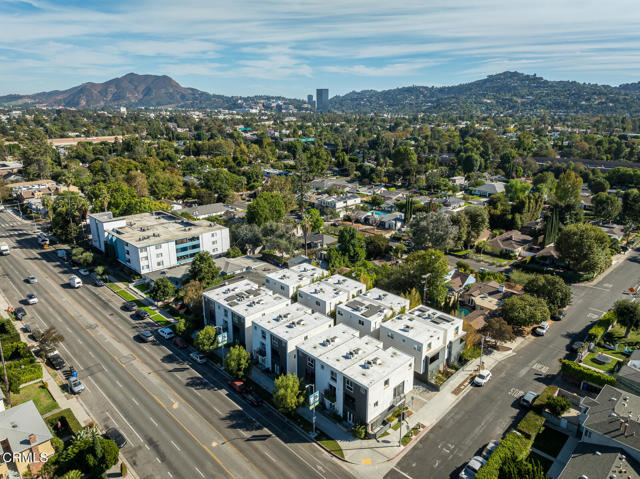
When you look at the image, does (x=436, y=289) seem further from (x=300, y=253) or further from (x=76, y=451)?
(x=76, y=451)

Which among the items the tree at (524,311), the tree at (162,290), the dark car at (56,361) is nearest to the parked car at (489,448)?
the tree at (524,311)

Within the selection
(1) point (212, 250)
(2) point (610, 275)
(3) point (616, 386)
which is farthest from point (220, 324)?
(2) point (610, 275)

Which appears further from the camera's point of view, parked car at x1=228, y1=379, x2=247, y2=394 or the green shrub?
parked car at x1=228, y1=379, x2=247, y2=394

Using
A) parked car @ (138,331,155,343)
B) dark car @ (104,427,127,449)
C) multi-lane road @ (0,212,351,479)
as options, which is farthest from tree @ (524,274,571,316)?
dark car @ (104,427,127,449)

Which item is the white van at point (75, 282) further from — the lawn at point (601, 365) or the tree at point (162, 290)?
the lawn at point (601, 365)

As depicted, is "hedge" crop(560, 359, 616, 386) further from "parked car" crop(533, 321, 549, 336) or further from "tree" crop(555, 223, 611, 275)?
"tree" crop(555, 223, 611, 275)

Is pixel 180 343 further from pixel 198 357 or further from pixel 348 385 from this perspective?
pixel 348 385
